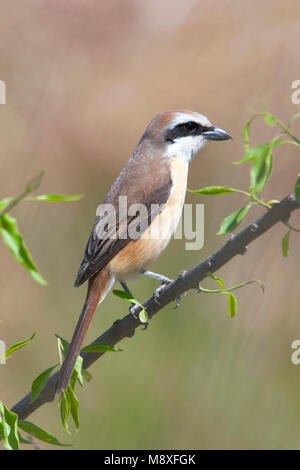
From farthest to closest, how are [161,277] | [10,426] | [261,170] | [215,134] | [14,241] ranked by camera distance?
1. [215,134]
2. [161,277]
3. [10,426]
4. [261,170]
5. [14,241]

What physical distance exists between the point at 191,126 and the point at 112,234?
60 centimetres

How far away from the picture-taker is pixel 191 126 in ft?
8.11

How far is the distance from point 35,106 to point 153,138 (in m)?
1.24

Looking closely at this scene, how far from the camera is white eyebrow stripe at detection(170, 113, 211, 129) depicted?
2.45 meters

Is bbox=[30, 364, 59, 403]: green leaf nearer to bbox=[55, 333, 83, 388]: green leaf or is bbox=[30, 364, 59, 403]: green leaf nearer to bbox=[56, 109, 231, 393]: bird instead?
bbox=[55, 333, 83, 388]: green leaf

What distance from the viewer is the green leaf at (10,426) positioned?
1.04m

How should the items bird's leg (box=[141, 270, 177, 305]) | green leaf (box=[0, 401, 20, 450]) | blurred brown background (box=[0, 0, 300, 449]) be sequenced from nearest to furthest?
green leaf (box=[0, 401, 20, 450]), bird's leg (box=[141, 270, 177, 305]), blurred brown background (box=[0, 0, 300, 449])

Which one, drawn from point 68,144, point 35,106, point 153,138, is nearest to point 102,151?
point 68,144

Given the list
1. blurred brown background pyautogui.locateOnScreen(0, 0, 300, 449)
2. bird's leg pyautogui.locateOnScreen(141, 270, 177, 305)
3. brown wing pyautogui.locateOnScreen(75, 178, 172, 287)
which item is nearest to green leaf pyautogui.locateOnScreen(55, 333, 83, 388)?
bird's leg pyautogui.locateOnScreen(141, 270, 177, 305)

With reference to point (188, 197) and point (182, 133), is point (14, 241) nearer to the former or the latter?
point (182, 133)

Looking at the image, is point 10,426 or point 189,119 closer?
point 10,426

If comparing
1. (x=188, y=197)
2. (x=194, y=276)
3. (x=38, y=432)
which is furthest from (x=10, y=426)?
(x=188, y=197)

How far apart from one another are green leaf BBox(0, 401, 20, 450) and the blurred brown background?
6.13 feet

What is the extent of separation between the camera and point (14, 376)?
3197 mm
